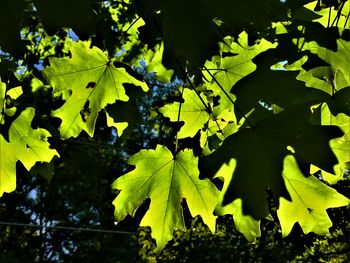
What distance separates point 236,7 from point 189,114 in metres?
1.18

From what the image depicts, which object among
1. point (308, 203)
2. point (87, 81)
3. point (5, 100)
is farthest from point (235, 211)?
point (5, 100)

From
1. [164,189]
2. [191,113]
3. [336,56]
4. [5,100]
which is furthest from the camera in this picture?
[191,113]

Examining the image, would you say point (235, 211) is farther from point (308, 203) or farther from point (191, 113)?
point (191, 113)

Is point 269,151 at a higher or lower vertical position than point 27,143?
lower

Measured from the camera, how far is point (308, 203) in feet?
4.84

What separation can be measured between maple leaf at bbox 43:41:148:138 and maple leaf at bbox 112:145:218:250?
25cm

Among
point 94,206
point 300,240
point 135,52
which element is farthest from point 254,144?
point 94,206

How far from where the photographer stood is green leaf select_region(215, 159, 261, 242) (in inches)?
53.3

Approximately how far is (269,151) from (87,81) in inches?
35.0

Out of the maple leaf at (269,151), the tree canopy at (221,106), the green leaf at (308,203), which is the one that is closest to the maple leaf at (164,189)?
the tree canopy at (221,106)

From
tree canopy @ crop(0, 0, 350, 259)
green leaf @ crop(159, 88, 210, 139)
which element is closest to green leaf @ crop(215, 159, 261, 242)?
tree canopy @ crop(0, 0, 350, 259)

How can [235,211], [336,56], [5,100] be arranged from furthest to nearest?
[5,100] < [336,56] < [235,211]

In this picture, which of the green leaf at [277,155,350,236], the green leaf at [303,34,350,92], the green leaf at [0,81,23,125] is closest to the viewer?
the green leaf at [277,155,350,236]

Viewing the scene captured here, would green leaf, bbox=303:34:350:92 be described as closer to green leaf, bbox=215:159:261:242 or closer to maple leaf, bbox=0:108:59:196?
green leaf, bbox=215:159:261:242
